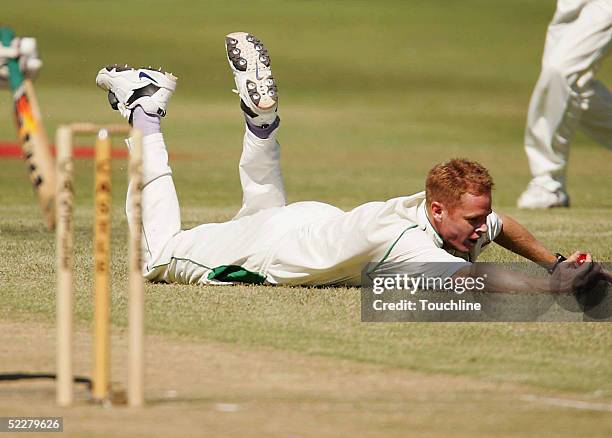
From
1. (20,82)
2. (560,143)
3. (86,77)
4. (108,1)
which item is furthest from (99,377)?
(108,1)

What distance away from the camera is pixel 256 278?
8.12 metres

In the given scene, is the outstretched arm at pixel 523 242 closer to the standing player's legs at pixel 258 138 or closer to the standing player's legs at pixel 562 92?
the standing player's legs at pixel 258 138

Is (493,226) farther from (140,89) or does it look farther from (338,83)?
(338,83)

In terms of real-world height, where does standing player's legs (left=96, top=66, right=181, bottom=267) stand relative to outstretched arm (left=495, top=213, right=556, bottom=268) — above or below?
above

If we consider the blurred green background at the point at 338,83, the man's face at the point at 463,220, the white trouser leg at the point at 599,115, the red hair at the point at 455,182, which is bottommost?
the blurred green background at the point at 338,83

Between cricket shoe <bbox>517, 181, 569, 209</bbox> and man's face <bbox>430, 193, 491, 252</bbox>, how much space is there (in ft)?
22.9

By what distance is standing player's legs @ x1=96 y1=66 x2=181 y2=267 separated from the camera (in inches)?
329

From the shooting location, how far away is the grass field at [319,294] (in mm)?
5090

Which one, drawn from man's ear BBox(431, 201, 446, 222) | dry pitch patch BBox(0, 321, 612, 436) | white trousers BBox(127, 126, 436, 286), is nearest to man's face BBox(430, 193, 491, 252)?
man's ear BBox(431, 201, 446, 222)

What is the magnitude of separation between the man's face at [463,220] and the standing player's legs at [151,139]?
1.81 meters

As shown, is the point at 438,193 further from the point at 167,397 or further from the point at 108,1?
the point at 108,1

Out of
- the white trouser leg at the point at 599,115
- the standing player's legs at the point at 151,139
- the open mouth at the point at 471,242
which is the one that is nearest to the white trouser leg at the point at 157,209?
the standing player's legs at the point at 151,139

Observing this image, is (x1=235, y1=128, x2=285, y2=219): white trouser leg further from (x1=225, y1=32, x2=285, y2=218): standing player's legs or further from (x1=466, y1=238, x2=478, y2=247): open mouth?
(x1=466, y1=238, x2=478, y2=247): open mouth

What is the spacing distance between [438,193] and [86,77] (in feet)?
106
